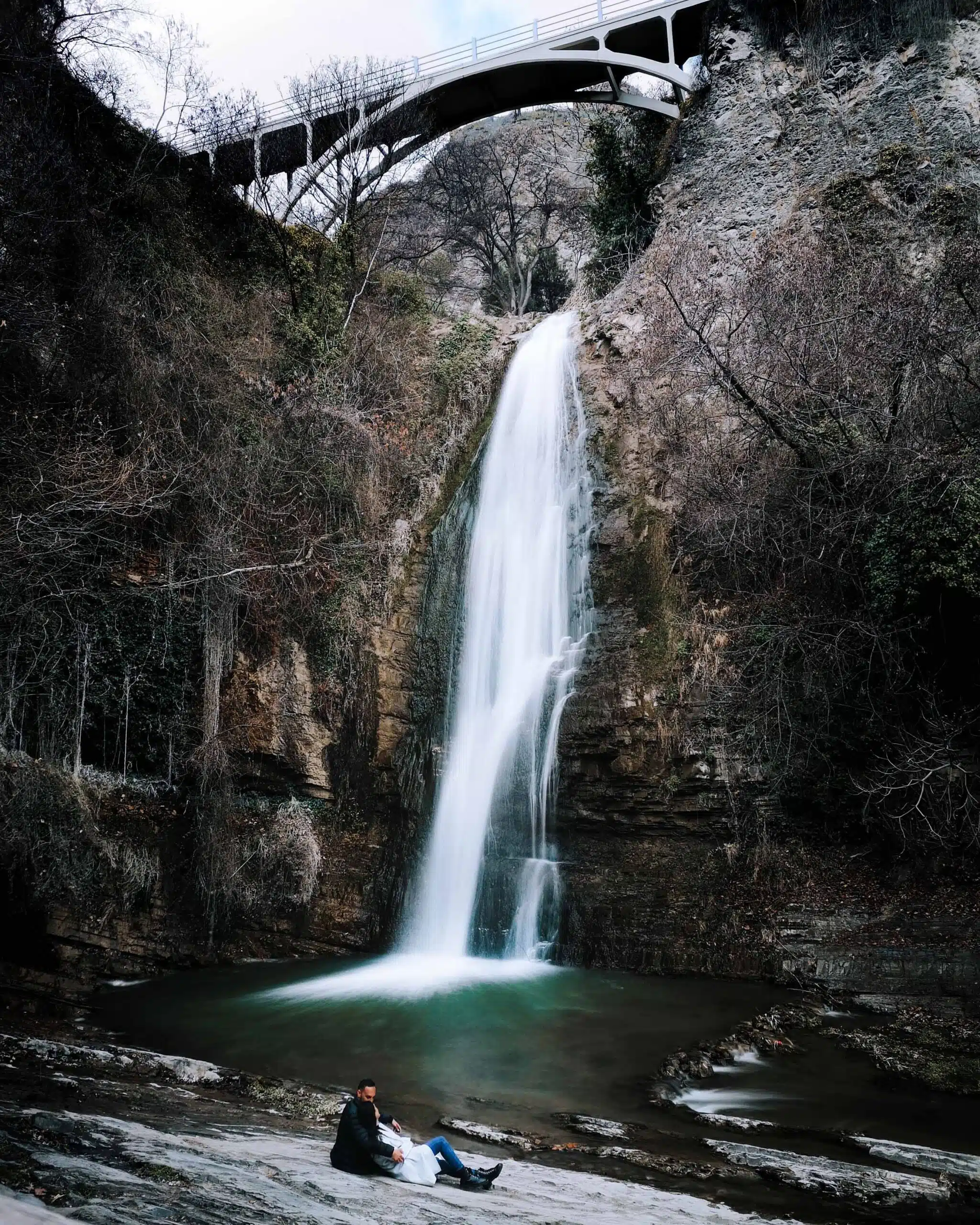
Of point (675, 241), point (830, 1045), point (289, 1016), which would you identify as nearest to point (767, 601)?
point (830, 1045)

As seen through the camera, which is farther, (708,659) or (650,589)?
(650,589)

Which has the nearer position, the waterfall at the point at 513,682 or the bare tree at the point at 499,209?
the waterfall at the point at 513,682

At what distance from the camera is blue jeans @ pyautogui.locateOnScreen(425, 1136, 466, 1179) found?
6.37 metres

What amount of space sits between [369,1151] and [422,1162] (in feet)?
1.27

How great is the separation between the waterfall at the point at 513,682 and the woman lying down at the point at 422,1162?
6.57 m

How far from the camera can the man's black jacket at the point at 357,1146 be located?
622 centimetres

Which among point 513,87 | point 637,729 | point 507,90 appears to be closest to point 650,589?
point 637,729

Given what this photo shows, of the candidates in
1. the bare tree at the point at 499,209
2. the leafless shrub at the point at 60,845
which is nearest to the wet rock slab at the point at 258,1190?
the leafless shrub at the point at 60,845

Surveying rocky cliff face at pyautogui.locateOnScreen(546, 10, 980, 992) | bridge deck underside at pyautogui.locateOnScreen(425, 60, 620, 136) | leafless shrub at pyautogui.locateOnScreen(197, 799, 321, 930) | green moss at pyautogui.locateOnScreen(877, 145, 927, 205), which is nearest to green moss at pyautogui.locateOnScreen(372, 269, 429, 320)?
bridge deck underside at pyautogui.locateOnScreen(425, 60, 620, 136)

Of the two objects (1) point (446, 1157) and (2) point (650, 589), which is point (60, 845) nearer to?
(1) point (446, 1157)

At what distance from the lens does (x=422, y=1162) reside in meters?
6.35

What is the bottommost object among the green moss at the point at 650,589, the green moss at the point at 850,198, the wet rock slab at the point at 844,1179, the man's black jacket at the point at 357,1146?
the wet rock slab at the point at 844,1179

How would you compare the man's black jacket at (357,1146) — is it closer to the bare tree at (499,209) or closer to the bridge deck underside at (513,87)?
the bridge deck underside at (513,87)

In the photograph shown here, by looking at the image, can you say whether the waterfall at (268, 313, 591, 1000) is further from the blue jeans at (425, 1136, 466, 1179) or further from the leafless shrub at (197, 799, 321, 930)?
the blue jeans at (425, 1136, 466, 1179)
